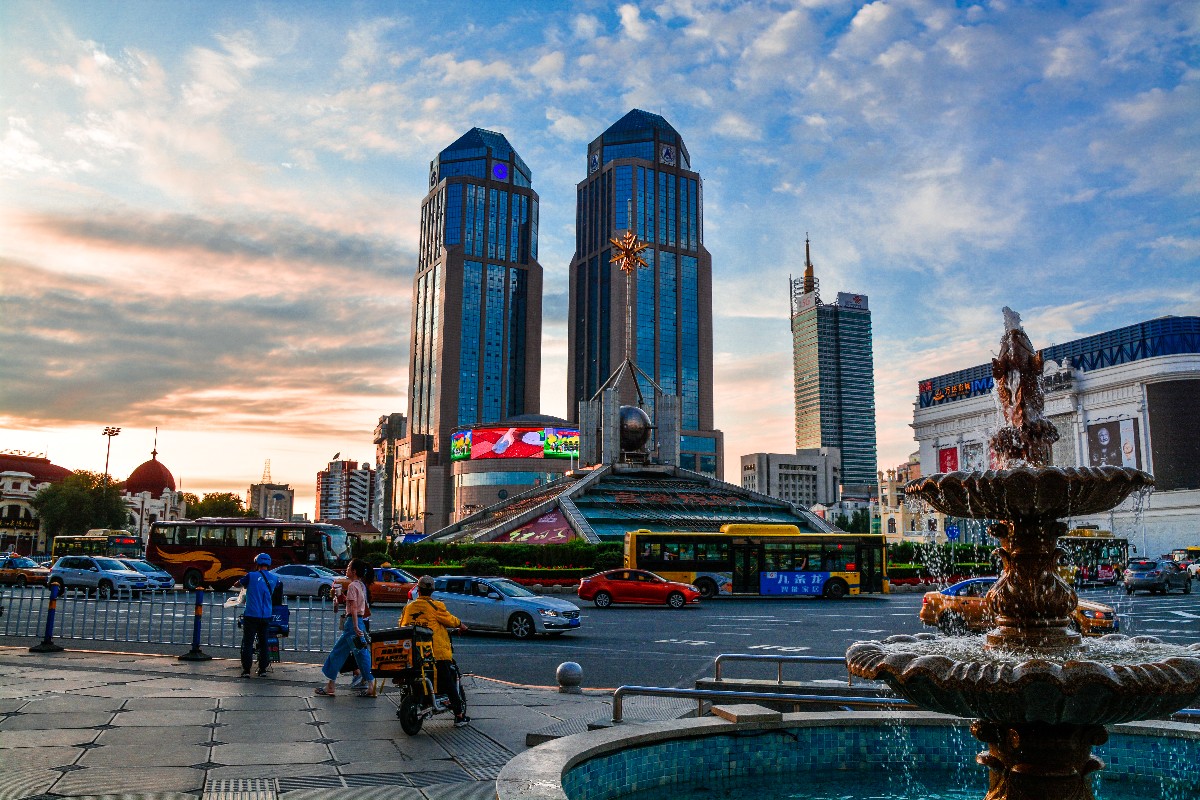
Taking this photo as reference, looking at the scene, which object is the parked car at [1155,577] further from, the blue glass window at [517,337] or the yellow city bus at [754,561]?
the blue glass window at [517,337]

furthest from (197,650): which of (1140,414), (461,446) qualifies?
(461,446)

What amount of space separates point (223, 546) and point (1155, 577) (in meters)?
40.1

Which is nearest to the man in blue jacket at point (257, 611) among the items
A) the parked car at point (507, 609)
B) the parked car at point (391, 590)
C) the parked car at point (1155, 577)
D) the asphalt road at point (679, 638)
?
the asphalt road at point (679, 638)

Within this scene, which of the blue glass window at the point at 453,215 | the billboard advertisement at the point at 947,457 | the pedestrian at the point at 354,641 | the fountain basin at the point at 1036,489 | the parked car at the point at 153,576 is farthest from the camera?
the blue glass window at the point at 453,215

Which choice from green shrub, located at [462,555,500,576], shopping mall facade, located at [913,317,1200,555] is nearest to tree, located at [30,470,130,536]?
green shrub, located at [462,555,500,576]

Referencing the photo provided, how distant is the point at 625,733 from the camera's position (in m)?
6.98

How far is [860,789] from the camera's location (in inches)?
294

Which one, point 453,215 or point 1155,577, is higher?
point 453,215

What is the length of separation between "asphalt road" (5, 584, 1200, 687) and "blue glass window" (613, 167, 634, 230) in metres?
126

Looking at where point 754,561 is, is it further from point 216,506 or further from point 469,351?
point 469,351

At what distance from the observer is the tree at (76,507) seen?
246ft

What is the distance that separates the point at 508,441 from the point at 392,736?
352 ft

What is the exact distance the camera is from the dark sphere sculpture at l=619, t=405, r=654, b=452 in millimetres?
72875

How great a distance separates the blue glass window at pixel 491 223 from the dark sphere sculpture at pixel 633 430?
90.6 meters
